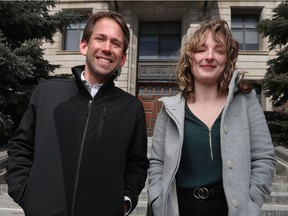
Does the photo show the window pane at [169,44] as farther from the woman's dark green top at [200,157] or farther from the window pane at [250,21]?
the woman's dark green top at [200,157]

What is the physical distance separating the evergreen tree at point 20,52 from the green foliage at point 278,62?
668 centimetres

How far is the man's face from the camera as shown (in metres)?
2.23

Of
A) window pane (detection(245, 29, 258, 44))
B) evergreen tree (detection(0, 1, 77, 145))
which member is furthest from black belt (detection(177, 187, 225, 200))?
window pane (detection(245, 29, 258, 44))

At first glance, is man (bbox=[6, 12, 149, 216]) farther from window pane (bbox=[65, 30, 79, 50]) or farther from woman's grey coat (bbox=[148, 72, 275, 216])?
window pane (bbox=[65, 30, 79, 50])

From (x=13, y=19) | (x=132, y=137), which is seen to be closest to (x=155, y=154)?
(x=132, y=137)

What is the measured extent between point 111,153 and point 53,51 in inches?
696

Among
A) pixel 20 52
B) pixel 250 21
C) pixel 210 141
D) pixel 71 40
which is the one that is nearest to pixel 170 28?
pixel 250 21

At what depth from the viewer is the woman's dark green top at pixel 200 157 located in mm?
2039

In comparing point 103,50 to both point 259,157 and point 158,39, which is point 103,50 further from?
point 158,39

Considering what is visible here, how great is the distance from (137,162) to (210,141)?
1.77 ft

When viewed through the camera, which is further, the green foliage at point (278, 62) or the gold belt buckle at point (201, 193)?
the green foliage at point (278, 62)

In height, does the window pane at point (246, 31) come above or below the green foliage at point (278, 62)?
above

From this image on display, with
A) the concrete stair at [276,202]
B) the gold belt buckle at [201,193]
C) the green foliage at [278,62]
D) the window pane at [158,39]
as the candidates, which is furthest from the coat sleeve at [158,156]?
the window pane at [158,39]

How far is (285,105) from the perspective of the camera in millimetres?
10633
